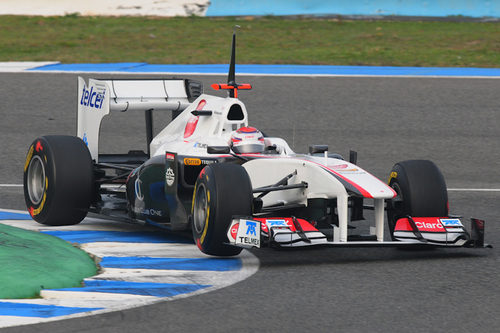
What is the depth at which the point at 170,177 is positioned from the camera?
314 inches

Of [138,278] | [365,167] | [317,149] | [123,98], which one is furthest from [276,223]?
[365,167]

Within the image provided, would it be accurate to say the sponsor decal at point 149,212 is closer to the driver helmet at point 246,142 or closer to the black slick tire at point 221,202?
the driver helmet at point 246,142

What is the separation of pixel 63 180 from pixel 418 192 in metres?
2.94

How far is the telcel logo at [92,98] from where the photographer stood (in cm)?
927

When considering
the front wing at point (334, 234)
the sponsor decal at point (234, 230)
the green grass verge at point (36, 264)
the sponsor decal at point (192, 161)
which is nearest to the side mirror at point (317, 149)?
the front wing at point (334, 234)

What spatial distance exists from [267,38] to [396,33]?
309cm

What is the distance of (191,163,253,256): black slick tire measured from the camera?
7012mm

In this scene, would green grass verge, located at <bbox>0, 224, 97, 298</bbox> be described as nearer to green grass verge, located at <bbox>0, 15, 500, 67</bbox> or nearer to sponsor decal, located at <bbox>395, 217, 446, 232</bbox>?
sponsor decal, located at <bbox>395, 217, 446, 232</bbox>

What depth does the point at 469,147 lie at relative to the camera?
45.9 feet

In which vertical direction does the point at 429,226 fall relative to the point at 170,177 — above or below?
below

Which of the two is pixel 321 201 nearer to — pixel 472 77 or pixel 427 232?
pixel 427 232

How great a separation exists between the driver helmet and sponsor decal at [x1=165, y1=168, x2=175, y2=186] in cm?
54

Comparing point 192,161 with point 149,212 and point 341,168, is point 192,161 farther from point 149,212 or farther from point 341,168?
point 341,168

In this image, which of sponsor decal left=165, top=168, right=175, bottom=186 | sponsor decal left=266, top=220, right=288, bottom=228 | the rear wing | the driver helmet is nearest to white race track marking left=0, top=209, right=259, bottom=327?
sponsor decal left=266, top=220, right=288, bottom=228
